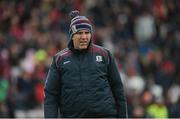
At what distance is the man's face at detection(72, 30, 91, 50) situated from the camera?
8250 millimetres

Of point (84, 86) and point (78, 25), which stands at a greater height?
point (78, 25)

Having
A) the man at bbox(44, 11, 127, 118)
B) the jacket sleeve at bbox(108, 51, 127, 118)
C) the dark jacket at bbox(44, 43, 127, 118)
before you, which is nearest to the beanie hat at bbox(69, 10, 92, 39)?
the man at bbox(44, 11, 127, 118)

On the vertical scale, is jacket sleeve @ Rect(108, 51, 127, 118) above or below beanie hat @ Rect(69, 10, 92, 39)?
below

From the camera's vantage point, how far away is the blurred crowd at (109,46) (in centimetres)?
1691

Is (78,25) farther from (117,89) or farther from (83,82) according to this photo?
(117,89)

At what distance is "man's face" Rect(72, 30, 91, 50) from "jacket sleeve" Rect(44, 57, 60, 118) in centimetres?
37

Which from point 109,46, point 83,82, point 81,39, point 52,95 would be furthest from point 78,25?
point 109,46

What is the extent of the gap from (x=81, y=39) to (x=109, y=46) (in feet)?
38.6

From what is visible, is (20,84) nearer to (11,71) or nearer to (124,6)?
(11,71)

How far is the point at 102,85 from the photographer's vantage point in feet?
27.1

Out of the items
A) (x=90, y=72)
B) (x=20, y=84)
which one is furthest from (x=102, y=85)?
(x=20, y=84)

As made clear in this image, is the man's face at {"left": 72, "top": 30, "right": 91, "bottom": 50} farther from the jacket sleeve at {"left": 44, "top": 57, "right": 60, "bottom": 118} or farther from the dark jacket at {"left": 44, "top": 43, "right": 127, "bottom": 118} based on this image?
the jacket sleeve at {"left": 44, "top": 57, "right": 60, "bottom": 118}

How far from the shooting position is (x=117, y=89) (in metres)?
8.36

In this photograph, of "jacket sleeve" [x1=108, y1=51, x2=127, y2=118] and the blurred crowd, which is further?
the blurred crowd
